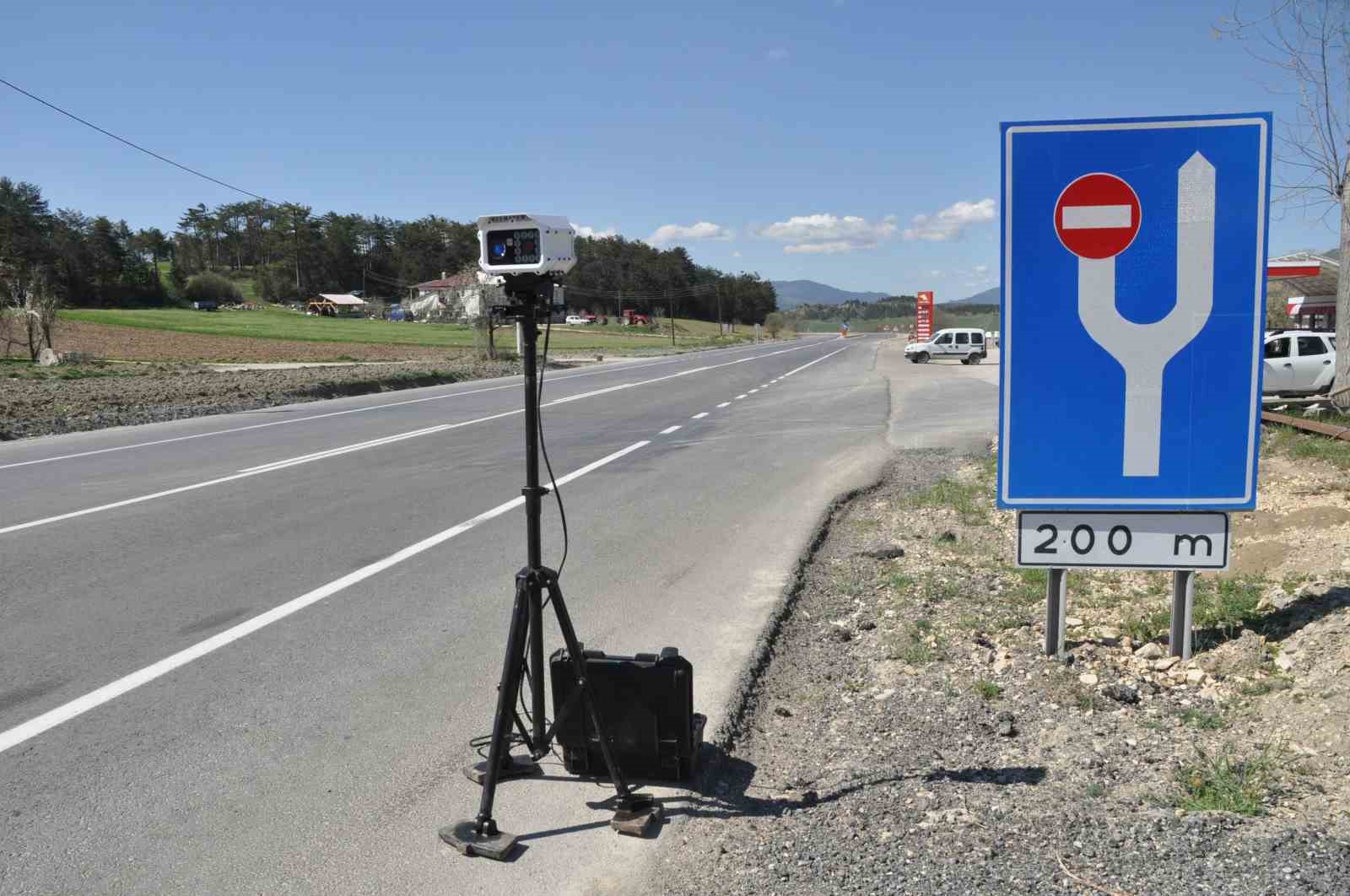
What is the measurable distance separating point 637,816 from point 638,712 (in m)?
0.38

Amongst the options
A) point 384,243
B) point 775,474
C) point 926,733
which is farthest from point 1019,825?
point 384,243

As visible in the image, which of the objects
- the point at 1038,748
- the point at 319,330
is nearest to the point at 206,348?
the point at 319,330

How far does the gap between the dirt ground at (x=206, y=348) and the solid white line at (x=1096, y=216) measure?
46839 millimetres

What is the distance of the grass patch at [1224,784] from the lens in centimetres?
314

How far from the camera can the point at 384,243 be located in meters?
168

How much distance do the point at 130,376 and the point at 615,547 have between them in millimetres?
29724

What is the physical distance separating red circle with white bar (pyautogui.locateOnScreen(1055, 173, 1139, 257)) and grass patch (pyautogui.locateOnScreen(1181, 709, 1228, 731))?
1943 millimetres

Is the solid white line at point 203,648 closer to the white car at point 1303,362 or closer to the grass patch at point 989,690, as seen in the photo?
the grass patch at point 989,690

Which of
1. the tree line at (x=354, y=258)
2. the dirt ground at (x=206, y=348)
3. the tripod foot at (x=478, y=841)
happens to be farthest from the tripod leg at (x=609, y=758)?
the tree line at (x=354, y=258)

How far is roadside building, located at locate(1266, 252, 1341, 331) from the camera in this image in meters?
29.9

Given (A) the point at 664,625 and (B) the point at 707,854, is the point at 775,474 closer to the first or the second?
(A) the point at 664,625

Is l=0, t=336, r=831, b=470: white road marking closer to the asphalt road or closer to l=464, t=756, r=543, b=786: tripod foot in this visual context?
the asphalt road

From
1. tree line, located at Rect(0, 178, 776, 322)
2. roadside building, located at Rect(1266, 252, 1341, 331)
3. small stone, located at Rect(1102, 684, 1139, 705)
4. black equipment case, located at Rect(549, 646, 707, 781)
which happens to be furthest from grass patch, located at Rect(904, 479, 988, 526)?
tree line, located at Rect(0, 178, 776, 322)

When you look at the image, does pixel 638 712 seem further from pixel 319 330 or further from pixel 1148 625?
pixel 319 330
